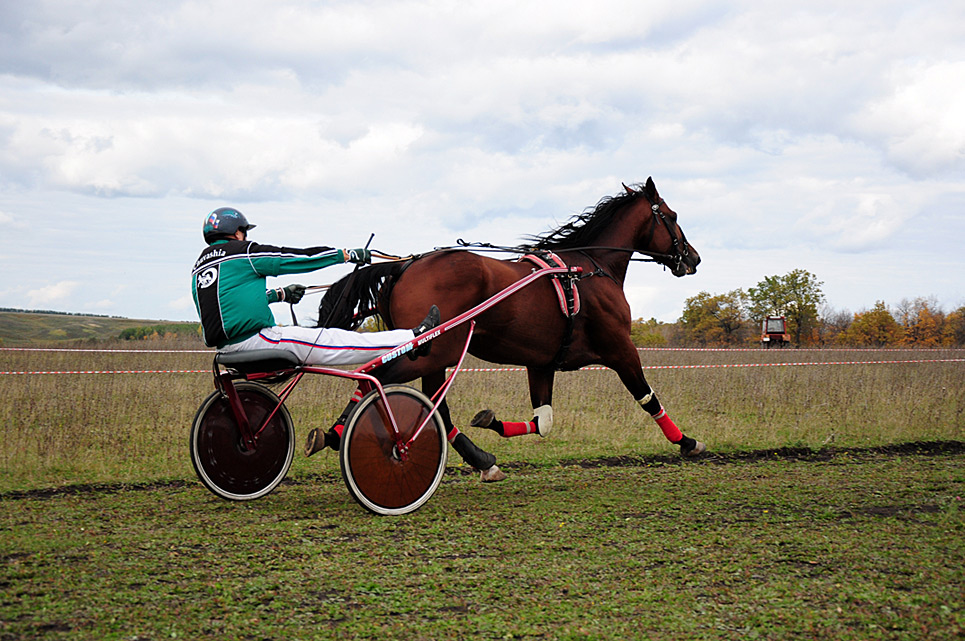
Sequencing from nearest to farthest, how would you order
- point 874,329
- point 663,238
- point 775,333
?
point 663,238 → point 775,333 → point 874,329

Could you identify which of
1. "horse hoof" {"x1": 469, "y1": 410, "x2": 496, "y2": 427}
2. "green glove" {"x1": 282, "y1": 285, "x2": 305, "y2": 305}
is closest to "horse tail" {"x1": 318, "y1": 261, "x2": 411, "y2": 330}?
"green glove" {"x1": 282, "y1": 285, "x2": 305, "y2": 305}

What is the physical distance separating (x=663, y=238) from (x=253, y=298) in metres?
4.47

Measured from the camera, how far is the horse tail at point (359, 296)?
6379 mm

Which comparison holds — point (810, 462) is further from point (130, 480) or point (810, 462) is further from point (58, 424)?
point (58, 424)

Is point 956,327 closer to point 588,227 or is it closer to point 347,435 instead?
point 588,227

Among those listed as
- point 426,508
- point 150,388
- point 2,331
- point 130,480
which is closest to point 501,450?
point 426,508

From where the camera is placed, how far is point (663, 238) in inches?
320

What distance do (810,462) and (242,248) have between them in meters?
5.70

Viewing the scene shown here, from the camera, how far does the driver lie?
503cm

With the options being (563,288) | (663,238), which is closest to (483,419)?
(563,288)

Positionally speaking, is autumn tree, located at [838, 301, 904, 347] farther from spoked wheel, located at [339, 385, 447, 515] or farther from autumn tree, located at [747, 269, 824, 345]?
spoked wheel, located at [339, 385, 447, 515]

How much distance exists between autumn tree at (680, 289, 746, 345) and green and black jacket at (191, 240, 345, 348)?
49.5 metres

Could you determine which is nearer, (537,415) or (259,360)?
(259,360)

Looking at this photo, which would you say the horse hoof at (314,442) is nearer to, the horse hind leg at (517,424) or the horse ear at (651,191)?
the horse hind leg at (517,424)
